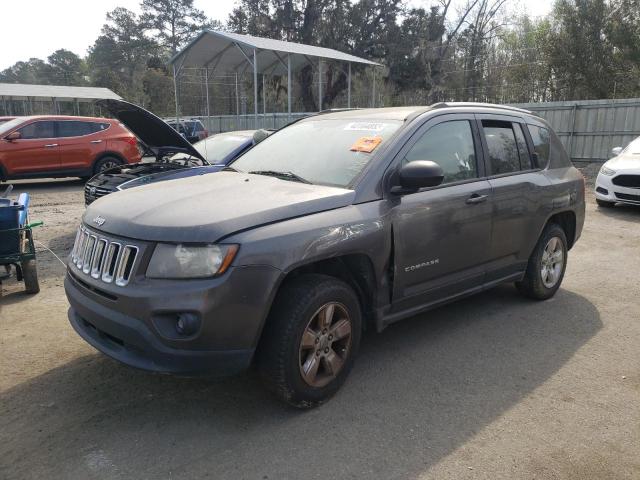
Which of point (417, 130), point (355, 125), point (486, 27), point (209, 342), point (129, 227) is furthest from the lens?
point (486, 27)

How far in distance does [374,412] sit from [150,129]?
499 cm

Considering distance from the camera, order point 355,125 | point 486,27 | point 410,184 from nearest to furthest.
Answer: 1. point 410,184
2. point 355,125
3. point 486,27

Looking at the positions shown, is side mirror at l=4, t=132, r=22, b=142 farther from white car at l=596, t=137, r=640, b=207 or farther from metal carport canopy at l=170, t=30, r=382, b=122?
white car at l=596, t=137, r=640, b=207

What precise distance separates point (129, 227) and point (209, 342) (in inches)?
30.9

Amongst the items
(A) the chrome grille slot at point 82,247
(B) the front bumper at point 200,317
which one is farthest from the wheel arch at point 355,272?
(A) the chrome grille slot at point 82,247

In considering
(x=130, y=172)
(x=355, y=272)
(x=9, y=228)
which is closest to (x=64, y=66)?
(x=130, y=172)

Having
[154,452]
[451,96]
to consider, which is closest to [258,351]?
[154,452]

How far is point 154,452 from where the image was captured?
2.73 meters

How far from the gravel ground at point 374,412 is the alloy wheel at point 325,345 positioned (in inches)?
8.7

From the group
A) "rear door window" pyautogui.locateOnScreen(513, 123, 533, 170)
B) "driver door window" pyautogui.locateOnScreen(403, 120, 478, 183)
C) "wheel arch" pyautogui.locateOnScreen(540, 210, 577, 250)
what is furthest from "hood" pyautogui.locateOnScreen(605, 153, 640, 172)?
"driver door window" pyautogui.locateOnScreen(403, 120, 478, 183)

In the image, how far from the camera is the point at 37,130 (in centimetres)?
1246

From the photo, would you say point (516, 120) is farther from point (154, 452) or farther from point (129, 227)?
point (154, 452)

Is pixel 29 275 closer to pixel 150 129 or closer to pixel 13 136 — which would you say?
pixel 150 129

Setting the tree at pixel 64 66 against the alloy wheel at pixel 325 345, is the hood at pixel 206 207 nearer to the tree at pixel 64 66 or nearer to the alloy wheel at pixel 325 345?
the alloy wheel at pixel 325 345
